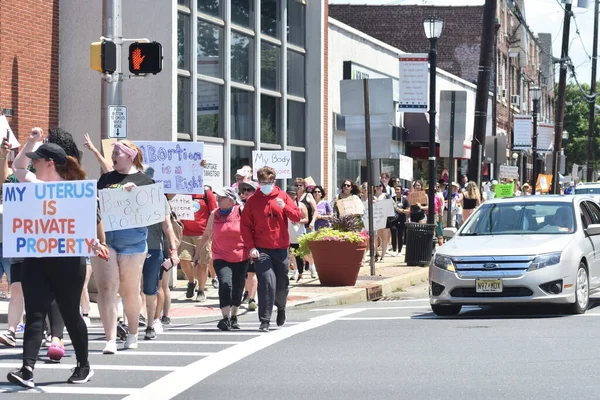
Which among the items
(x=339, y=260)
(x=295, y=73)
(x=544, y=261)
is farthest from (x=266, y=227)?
(x=295, y=73)

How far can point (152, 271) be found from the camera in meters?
12.1

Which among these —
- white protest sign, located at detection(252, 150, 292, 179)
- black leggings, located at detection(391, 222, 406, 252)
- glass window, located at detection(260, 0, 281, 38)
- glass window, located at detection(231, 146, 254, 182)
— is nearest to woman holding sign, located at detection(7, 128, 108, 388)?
white protest sign, located at detection(252, 150, 292, 179)

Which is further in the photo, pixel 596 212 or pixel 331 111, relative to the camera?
pixel 331 111

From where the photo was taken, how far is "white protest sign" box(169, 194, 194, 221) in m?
16.8

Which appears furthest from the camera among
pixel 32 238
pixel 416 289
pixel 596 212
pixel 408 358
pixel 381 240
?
pixel 381 240

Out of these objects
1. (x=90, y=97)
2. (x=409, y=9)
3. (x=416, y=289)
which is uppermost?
(x=409, y=9)

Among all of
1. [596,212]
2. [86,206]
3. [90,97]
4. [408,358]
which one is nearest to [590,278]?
[596,212]

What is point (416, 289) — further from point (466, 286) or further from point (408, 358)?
point (408, 358)

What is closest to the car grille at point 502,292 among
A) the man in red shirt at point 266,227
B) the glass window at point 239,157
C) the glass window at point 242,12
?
the man in red shirt at point 266,227

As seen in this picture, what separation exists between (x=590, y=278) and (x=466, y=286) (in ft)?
6.17

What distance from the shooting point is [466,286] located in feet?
46.0

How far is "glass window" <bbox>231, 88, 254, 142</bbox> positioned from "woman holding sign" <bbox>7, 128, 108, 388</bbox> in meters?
14.0

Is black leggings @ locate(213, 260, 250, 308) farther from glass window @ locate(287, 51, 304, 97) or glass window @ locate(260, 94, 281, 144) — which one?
glass window @ locate(287, 51, 304, 97)

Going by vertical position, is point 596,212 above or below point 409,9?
below
